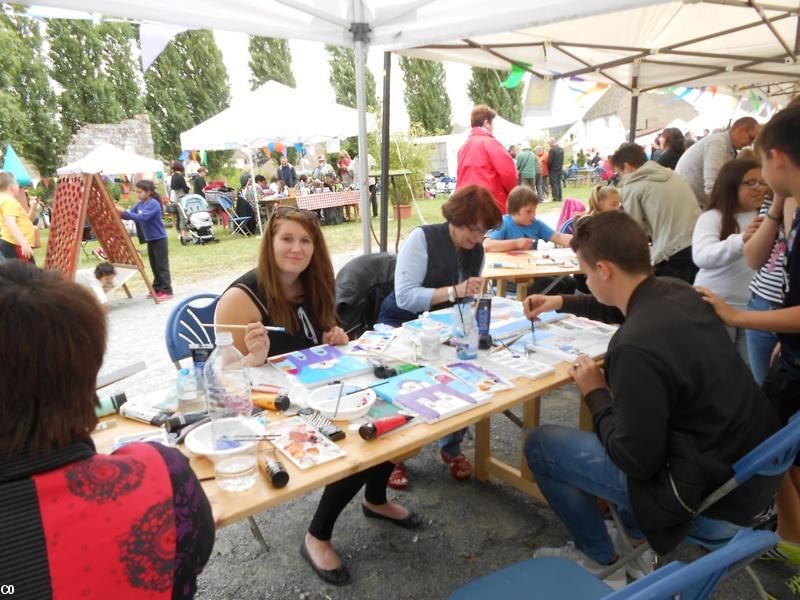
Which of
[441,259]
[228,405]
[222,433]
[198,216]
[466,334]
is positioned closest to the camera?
[222,433]

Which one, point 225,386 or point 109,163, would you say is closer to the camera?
point 225,386

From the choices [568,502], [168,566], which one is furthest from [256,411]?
[568,502]

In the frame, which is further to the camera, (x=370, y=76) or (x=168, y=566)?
(x=370, y=76)

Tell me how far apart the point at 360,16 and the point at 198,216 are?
27.8ft

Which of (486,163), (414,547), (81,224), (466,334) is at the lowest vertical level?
(414,547)

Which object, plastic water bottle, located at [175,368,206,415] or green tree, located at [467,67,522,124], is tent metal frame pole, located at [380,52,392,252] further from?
green tree, located at [467,67,522,124]

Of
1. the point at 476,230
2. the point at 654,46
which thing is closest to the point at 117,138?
the point at 654,46

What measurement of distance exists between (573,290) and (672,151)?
3757mm

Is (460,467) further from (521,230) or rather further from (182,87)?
(182,87)

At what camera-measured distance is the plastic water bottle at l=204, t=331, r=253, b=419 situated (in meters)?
1.60

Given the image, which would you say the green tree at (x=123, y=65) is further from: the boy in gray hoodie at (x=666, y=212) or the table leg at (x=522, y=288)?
the boy in gray hoodie at (x=666, y=212)

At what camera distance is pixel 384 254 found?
3197mm

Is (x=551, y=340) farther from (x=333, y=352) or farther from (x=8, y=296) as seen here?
(x=8, y=296)

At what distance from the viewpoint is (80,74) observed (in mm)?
20297
